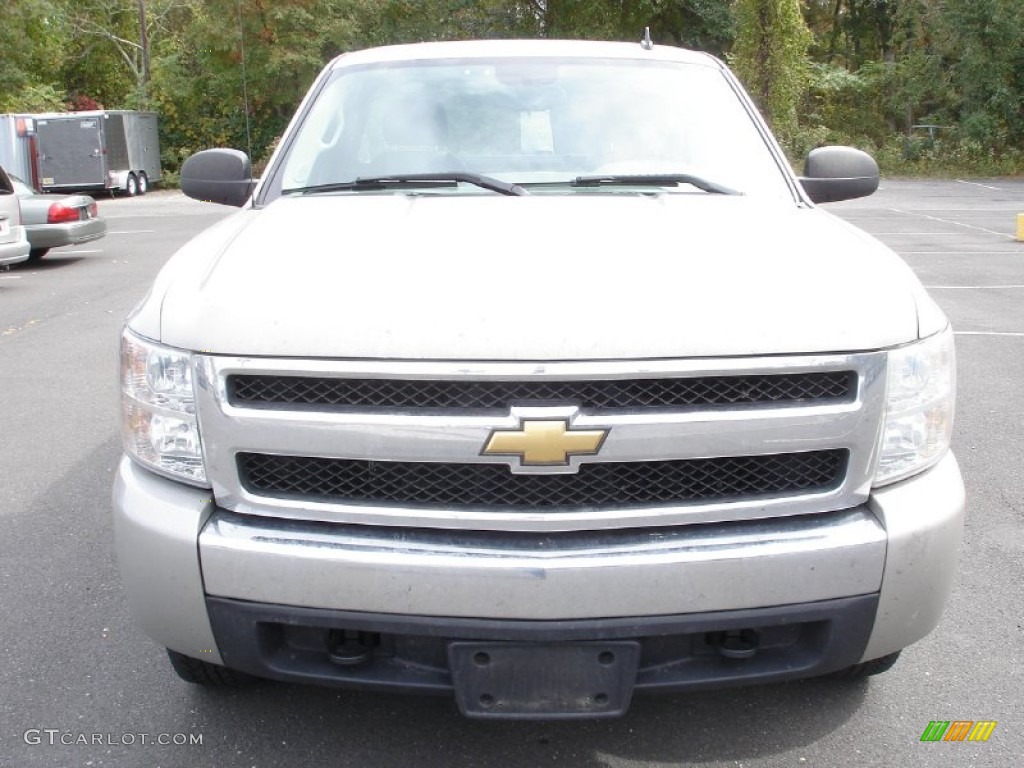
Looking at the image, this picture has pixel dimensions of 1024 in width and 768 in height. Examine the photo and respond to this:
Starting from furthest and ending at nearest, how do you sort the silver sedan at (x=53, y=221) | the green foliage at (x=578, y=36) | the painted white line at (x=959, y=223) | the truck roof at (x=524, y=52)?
the green foliage at (x=578, y=36)
the painted white line at (x=959, y=223)
the silver sedan at (x=53, y=221)
the truck roof at (x=524, y=52)

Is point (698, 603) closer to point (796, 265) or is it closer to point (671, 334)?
point (671, 334)

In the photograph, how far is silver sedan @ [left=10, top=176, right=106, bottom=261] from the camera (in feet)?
46.9

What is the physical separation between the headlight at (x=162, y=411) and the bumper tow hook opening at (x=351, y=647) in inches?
18.4

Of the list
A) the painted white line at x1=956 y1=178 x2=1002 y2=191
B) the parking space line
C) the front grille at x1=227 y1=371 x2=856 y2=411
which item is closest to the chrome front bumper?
the front grille at x1=227 y1=371 x2=856 y2=411

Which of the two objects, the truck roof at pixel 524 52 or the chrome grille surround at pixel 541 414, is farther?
the truck roof at pixel 524 52

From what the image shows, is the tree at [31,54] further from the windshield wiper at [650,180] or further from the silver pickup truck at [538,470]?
the silver pickup truck at [538,470]

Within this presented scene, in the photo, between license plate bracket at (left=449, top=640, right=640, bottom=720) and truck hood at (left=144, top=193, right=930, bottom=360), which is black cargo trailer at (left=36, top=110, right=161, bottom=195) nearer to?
truck hood at (left=144, top=193, right=930, bottom=360)

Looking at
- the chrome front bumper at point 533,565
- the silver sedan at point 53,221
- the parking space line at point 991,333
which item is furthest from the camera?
the silver sedan at point 53,221

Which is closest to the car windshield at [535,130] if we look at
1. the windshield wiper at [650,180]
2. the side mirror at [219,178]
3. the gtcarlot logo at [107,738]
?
the windshield wiper at [650,180]

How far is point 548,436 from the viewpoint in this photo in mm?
2219

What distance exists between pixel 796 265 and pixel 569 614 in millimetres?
1029

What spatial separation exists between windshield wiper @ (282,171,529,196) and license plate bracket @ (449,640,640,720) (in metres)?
1.58

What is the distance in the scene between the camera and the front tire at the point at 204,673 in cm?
278

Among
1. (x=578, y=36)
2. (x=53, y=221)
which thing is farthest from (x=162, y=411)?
(x=578, y=36)
